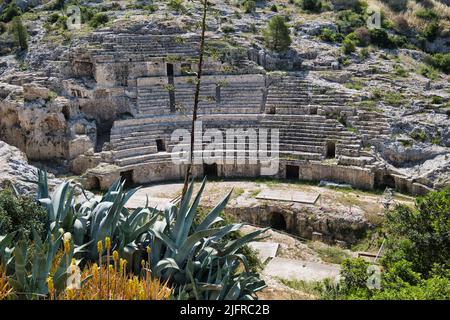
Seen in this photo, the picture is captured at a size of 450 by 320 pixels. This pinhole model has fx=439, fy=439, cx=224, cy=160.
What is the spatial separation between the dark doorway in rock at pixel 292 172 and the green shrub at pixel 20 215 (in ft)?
40.8

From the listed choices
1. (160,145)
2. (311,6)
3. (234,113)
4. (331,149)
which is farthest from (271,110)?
(311,6)

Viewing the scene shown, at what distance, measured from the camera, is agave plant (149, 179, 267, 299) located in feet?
19.0

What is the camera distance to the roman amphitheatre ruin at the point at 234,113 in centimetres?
1695

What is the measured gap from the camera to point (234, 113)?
65.5 feet

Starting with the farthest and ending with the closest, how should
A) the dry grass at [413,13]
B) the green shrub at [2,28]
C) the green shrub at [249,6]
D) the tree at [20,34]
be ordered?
the dry grass at [413,13]
the green shrub at [249,6]
the green shrub at [2,28]
the tree at [20,34]

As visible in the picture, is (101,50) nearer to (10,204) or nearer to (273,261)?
(273,261)

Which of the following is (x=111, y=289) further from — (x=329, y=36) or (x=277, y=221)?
(x=329, y=36)

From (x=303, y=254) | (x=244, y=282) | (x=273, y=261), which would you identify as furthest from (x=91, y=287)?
(x=303, y=254)

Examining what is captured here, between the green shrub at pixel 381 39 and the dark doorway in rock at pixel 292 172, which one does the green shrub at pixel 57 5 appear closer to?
the green shrub at pixel 381 39

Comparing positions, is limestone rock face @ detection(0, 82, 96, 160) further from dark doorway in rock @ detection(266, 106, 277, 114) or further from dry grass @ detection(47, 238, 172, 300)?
dry grass @ detection(47, 238, 172, 300)

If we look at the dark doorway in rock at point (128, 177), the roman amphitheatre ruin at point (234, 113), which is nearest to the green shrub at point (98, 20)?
the roman amphitheatre ruin at point (234, 113)

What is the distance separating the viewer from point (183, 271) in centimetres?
607

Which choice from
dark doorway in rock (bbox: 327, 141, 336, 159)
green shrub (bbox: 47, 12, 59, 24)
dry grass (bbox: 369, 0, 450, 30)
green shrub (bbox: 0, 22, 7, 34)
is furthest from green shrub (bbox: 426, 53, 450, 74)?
green shrub (bbox: 0, 22, 7, 34)
